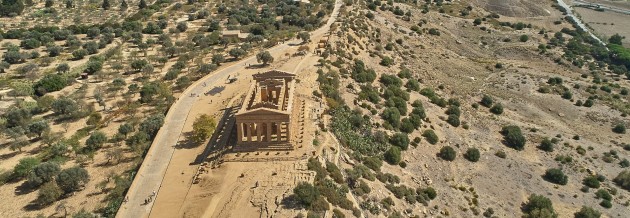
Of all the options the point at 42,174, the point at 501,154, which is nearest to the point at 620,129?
the point at 501,154

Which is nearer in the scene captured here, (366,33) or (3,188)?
(3,188)

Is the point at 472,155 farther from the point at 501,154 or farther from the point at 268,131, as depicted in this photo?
the point at 268,131

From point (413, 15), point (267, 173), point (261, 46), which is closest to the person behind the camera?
point (267, 173)

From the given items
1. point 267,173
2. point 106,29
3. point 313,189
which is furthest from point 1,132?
point 106,29

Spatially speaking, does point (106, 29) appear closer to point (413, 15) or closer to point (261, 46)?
point (261, 46)

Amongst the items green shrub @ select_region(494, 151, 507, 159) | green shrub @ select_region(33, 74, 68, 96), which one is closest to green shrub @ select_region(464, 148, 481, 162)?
green shrub @ select_region(494, 151, 507, 159)

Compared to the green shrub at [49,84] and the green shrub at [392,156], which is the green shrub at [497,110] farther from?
the green shrub at [49,84]
